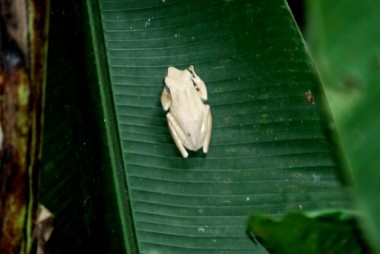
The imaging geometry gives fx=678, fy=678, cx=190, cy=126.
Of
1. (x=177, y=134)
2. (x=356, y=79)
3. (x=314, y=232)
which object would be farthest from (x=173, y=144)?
(x=356, y=79)

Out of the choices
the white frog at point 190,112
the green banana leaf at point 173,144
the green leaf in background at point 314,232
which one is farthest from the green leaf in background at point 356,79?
the white frog at point 190,112

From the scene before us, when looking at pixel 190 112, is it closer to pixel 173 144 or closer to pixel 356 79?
pixel 173 144

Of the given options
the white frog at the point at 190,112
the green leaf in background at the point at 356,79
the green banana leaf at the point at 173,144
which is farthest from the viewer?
the white frog at the point at 190,112

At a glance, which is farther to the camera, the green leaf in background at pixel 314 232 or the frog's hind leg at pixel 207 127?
the frog's hind leg at pixel 207 127

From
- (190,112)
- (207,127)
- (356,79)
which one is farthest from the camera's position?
(190,112)

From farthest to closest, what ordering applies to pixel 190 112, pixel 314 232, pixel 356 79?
1. pixel 190 112
2. pixel 314 232
3. pixel 356 79

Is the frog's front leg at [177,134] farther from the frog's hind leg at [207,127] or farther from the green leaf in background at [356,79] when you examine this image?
the green leaf in background at [356,79]
